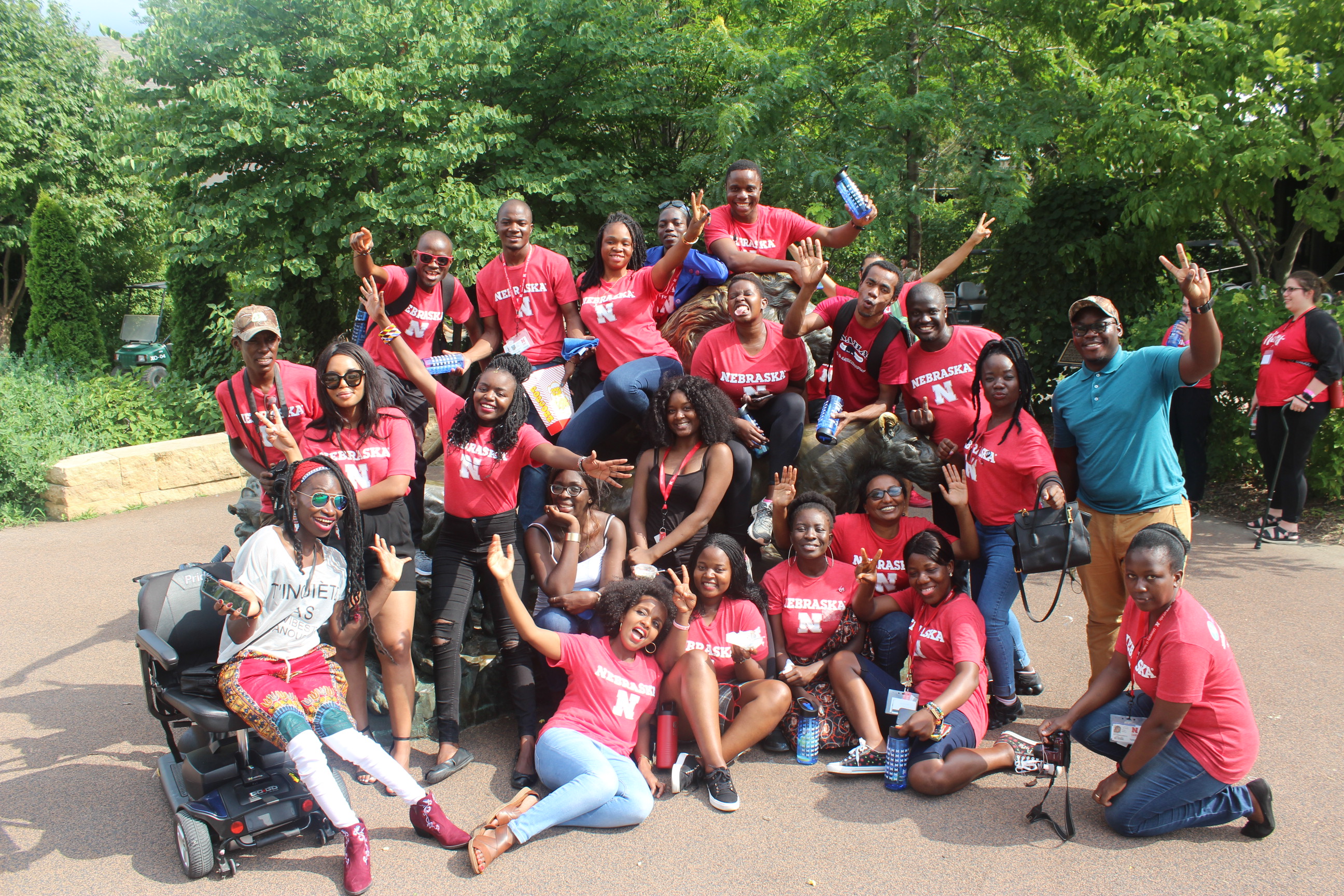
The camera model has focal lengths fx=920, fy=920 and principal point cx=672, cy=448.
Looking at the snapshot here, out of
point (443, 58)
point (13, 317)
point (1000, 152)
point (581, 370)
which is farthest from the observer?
point (13, 317)

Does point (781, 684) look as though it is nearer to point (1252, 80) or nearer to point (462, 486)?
point (462, 486)

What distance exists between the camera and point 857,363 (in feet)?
18.3

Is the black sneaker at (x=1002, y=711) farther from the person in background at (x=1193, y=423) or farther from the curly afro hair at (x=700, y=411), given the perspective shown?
the person in background at (x=1193, y=423)

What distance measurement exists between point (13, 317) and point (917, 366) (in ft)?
71.3

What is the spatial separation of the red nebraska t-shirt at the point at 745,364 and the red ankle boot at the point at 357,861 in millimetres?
2874

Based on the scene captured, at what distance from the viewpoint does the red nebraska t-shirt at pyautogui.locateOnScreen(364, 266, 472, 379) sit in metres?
5.81

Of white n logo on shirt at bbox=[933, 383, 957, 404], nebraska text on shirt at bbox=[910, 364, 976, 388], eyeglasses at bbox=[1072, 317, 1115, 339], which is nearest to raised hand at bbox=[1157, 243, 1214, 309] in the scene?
eyeglasses at bbox=[1072, 317, 1115, 339]

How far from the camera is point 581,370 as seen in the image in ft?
19.7

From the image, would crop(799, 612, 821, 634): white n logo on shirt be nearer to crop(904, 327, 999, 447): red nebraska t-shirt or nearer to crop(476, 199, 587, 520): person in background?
crop(904, 327, 999, 447): red nebraska t-shirt

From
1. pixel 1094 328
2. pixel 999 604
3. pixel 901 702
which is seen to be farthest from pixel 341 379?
pixel 1094 328

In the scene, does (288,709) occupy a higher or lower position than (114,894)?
higher

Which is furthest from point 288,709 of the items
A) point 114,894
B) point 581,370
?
point 581,370

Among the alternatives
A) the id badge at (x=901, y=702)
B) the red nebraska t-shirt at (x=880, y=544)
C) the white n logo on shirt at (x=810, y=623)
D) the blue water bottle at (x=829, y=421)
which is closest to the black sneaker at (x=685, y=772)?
the white n logo on shirt at (x=810, y=623)

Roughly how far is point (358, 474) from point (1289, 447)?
6.83m
